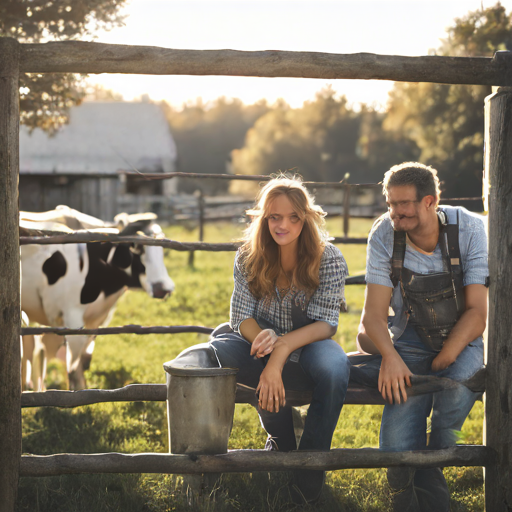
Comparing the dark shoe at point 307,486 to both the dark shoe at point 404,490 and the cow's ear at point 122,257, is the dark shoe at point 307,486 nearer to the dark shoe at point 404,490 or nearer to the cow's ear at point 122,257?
the dark shoe at point 404,490

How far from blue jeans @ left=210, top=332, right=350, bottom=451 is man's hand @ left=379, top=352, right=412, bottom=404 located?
191mm

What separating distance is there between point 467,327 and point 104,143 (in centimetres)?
2107

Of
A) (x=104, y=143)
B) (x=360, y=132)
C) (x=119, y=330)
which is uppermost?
(x=360, y=132)

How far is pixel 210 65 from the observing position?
293 cm

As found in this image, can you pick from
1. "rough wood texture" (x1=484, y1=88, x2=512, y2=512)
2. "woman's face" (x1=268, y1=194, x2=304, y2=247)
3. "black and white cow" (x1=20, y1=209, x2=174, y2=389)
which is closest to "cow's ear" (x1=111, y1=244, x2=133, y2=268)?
"black and white cow" (x1=20, y1=209, x2=174, y2=389)

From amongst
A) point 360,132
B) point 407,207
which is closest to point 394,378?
point 407,207

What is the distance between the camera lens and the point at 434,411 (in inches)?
123

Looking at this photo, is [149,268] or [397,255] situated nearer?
[397,255]

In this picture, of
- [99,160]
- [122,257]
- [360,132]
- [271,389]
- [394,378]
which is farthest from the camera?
[360,132]

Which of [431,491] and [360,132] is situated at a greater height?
[360,132]

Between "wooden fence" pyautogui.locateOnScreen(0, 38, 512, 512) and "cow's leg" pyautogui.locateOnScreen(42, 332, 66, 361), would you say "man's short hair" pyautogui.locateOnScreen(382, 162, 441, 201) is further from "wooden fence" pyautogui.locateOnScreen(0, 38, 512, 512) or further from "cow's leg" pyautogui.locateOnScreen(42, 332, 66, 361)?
"cow's leg" pyautogui.locateOnScreen(42, 332, 66, 361)

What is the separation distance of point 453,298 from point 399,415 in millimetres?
638

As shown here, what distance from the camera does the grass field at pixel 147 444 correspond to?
3.23m

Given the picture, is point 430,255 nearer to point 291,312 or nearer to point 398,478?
point 291,312
